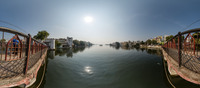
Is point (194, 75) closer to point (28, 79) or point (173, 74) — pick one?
point (173, 74)

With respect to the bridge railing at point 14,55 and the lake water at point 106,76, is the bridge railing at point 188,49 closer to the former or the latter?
the lake water at point 106,76

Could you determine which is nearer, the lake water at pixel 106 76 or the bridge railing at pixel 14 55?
the bridge railing at pixel 14 55

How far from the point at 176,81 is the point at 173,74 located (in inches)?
23.9

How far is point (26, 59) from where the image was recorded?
3.54 metres

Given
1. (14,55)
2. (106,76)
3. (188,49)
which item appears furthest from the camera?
(106,76)

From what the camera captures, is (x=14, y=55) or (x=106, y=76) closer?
(x=14, y=55)

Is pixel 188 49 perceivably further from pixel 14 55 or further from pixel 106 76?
pixel 14 55

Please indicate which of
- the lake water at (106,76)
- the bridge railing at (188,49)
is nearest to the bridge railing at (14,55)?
the lake water at (106,76)

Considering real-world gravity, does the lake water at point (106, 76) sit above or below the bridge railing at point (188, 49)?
below

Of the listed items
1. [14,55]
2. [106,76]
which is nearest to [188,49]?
[106,76]

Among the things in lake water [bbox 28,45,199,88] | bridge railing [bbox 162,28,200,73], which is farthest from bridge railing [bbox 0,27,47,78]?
bridge railing [bbox 162,28,200,73]

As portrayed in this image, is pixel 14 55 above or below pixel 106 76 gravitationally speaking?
above

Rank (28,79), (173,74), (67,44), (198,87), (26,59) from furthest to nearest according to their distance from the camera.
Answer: (67,44)
(173,74)
(198,87)
(26,59)
(28,79)

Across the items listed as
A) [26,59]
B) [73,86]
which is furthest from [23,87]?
[73,86]
